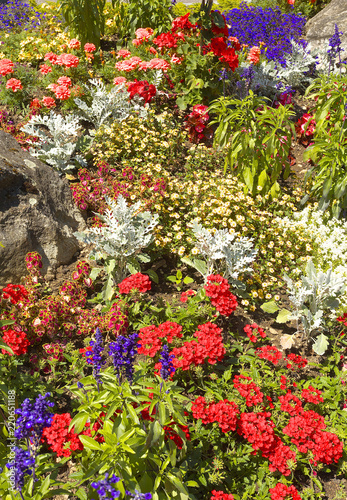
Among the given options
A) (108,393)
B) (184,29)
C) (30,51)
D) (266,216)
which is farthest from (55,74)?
(108,393)

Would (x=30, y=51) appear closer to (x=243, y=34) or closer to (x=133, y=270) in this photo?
(x=243, y=34)

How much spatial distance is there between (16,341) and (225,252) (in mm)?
2075

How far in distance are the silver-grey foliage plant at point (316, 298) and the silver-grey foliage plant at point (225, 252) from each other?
455 mm

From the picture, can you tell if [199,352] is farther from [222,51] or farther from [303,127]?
[303,127]

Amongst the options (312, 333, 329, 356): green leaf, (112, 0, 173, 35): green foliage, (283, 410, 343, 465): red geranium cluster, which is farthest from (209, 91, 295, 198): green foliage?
(112, 0, 173, 35): green foliage

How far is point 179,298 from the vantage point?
13.3 feet

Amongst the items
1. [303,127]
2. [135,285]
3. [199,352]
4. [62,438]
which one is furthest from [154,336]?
[303,127]

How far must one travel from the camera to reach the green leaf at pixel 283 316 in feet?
12.4

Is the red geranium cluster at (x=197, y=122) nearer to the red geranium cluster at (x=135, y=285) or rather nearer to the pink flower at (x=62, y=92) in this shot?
the pink flower at (x=62, y=92)

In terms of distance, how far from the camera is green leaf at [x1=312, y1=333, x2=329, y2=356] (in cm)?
350

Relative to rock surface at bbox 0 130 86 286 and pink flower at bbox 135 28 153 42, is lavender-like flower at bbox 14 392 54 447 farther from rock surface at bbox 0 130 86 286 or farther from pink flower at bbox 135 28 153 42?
pink flower at bbox 135 28 153 42

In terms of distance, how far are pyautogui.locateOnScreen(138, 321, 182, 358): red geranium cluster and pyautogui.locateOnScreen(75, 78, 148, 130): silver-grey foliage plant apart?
3.70 m

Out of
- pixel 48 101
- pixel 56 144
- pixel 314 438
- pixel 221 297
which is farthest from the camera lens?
pixel 48 101

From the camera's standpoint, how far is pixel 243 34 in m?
8.89
